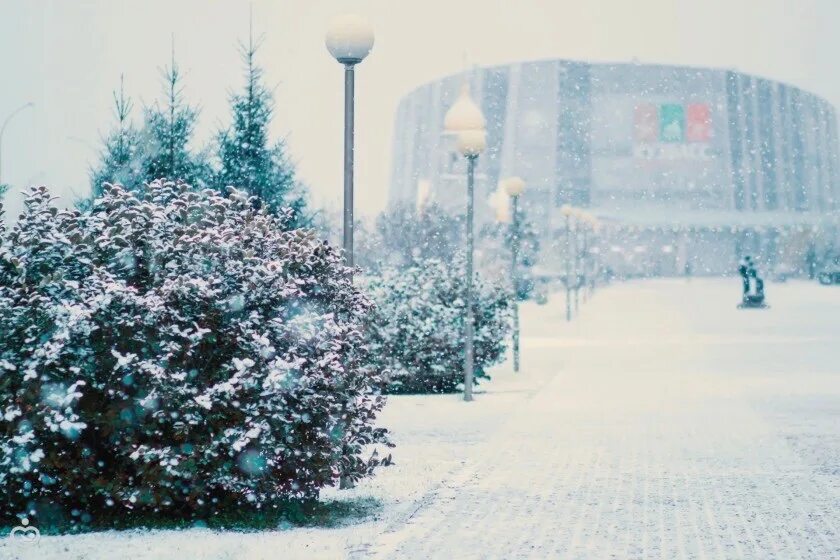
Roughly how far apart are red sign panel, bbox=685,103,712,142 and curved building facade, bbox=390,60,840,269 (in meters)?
0.10

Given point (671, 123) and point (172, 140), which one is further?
point (671, 123)

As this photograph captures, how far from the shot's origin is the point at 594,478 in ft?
35.3

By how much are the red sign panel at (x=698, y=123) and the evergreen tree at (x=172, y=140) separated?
332ft

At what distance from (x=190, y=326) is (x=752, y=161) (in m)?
128

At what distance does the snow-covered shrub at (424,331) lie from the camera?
63.7ft

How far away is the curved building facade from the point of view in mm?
125625

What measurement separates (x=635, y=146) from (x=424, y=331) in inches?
4403

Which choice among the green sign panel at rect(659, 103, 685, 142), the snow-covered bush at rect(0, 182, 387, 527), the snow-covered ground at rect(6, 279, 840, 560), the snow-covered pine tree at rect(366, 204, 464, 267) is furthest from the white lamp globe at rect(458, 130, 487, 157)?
the green sign panel at rect(659, 103, 685, 142)

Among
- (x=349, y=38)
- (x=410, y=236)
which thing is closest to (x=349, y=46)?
(x=349, y=38)

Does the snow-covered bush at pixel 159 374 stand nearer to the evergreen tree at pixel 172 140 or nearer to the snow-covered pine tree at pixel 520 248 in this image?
the evergreen tree at pixel 172 140

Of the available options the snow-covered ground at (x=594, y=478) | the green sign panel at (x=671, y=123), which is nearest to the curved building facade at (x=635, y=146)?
the green sign panel at (x=671, y=123)

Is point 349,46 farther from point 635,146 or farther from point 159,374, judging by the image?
point 635,146

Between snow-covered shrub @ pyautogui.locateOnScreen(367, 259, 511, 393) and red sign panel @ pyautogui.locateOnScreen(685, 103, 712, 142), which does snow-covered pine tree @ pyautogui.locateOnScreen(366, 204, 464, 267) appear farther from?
red sign panel @ pyautogui.locateOnScreen(685, 103, 712, 142)

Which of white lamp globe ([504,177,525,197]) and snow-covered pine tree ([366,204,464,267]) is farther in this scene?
snow-covered pine tree ([366,204,464,267])
